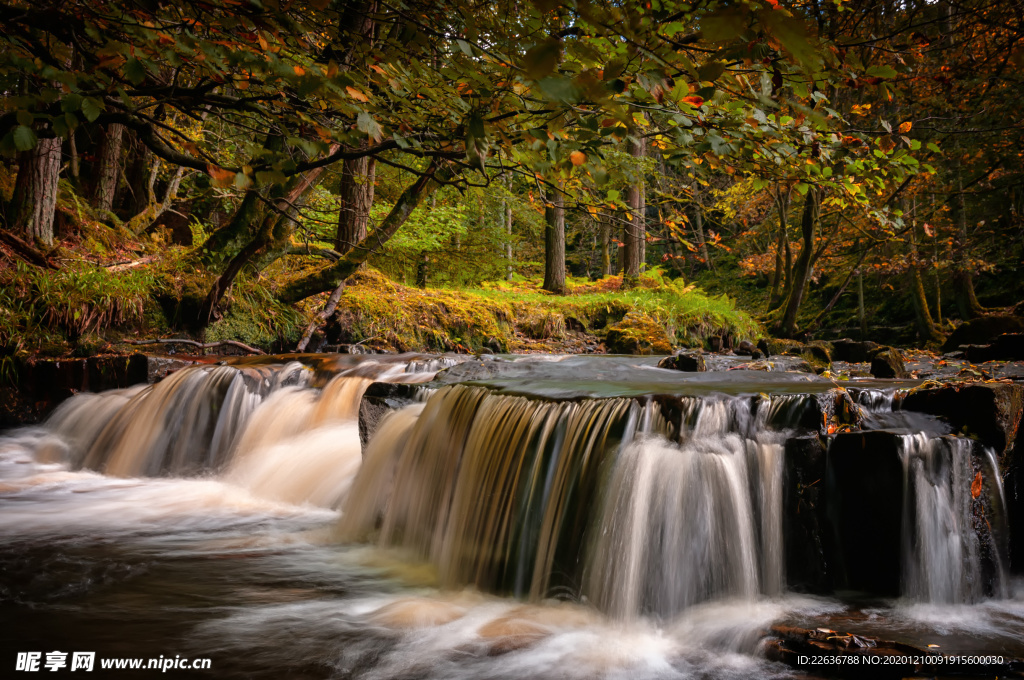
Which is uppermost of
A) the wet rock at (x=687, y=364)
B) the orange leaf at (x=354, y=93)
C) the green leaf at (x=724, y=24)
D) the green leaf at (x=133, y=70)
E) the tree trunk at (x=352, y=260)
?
the tree trunk at (x=352, y=260)

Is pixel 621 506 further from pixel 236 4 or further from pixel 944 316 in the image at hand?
pixel 944 316

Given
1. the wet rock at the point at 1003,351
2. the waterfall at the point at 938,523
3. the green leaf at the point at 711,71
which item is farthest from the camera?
the wet rock at the point at 1003,351

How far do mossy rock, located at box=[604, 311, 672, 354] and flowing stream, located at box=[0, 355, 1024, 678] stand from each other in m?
6.71

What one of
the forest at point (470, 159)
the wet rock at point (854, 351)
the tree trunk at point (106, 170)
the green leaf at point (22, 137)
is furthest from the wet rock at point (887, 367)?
the tree trunk at point (106, 170)

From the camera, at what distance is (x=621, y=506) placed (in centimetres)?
360

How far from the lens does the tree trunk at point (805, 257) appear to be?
1245 centimetres

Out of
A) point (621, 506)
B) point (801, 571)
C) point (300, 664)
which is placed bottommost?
point (300, 664)

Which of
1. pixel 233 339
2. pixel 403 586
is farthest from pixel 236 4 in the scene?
pixel 233 339

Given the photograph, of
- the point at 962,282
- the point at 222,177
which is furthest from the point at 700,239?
the point at 962,282

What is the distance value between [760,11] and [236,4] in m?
2.37

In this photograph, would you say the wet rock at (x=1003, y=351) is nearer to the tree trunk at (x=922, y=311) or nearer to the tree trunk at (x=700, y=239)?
the tree trunk at (x=700, y=239)

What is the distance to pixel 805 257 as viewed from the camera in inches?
512

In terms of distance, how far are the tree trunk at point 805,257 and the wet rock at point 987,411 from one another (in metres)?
8.80

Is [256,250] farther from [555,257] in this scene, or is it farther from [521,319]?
[555,257]
